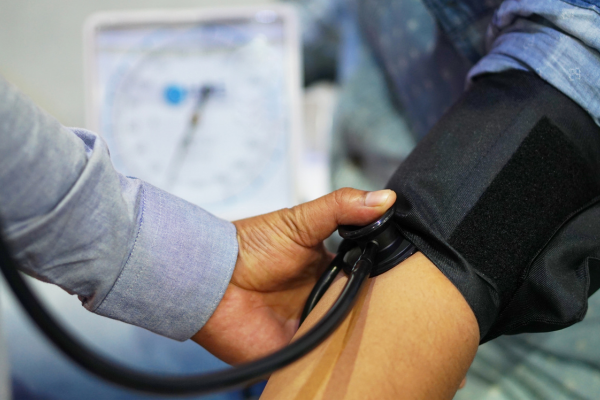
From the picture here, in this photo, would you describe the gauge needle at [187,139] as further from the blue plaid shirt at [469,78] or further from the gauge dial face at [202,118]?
the blue plaid shirt at [469,78]

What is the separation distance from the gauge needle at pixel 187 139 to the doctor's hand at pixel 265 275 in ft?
1.49

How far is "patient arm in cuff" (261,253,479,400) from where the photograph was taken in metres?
0.34

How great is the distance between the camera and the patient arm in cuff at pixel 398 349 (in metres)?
0.34

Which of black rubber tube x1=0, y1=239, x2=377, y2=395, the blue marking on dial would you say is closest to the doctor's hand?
black rubber tube x1=0, y1=239, x2=377, y2=395

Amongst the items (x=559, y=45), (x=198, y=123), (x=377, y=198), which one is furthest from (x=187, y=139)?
(x=559, y=45)

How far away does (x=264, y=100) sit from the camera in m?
0.91

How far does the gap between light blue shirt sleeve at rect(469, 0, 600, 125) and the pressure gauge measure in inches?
21.0

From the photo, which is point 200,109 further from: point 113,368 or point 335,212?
point 113,368

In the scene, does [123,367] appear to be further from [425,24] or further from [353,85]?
[353,85]

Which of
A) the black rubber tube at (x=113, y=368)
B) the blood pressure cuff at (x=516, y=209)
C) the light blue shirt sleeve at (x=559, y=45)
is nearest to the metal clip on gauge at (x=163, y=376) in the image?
the black rubber tube at (x=113, y=368)

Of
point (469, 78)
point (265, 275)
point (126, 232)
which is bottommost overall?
point (265, 275)

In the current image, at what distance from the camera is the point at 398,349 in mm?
351

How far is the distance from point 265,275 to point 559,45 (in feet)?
1.37

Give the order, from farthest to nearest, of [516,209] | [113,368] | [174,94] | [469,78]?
[174,94]
[469,78]
[516,209]
[113,368]
